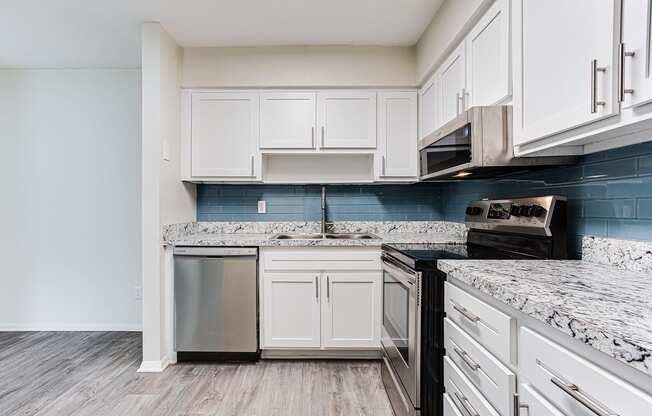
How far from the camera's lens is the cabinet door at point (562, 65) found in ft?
3.18

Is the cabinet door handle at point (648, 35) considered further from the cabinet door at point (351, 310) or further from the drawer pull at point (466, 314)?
the cabinet door at point (351, 310)

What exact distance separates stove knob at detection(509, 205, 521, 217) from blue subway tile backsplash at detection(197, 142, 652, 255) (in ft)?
0.55

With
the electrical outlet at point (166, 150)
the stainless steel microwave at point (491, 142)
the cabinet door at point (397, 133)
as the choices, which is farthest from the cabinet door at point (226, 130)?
the stainless steel microwave at point (491, 142)

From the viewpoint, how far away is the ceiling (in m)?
2.33

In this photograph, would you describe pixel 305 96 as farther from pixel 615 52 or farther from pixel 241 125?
pixel 615 52

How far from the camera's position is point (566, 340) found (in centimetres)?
76

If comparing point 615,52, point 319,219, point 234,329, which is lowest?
point 234,329

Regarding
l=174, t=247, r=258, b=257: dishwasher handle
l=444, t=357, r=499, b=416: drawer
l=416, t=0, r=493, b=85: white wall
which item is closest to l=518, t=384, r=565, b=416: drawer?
l=444, t=357, r=499, b=416: drawer

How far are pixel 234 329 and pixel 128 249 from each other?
1.45 meters

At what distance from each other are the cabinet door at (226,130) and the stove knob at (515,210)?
1.89 meters

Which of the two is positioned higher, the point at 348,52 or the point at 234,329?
the point at 348,52

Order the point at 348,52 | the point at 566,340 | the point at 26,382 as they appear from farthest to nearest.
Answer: the point at 348,52, the point at 26,382, the point at 566,340

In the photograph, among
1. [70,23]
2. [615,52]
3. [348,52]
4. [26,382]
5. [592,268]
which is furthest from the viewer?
[348,52]

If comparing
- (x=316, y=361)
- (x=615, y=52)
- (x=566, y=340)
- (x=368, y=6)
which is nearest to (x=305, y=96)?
(x=368, y=6)
